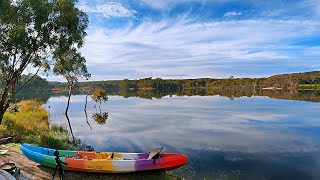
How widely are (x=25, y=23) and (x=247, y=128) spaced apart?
1994 centimetres

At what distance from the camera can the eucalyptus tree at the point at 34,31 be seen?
1273 cm

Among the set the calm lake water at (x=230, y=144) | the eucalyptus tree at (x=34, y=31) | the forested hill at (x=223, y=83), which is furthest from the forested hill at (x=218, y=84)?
the eucalyptus tree at (x=34, y=31)

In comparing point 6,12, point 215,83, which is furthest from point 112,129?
point 215,83

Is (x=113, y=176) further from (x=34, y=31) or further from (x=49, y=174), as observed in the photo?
(x=34, y=31)

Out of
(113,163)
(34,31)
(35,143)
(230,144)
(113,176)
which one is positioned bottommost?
(230,144)

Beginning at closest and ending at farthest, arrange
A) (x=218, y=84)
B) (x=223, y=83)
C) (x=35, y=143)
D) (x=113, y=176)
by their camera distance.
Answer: (x=113, y=176) < (x=35, y=143) < (x=223, y=83) < (x=218, y=84)

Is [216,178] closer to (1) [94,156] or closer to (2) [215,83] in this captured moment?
(1) [94,156]

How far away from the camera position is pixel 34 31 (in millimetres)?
13719

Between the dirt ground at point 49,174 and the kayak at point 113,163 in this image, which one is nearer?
the dirt ground at point 49,174

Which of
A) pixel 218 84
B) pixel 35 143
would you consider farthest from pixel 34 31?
pixel 218 84

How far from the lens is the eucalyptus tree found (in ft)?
41.8

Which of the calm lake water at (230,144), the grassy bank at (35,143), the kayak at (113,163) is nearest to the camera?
the kayak at (113,163)

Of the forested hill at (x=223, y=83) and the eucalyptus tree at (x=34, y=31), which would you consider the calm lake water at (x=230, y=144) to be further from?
the forested hill at (x=223, y=83)

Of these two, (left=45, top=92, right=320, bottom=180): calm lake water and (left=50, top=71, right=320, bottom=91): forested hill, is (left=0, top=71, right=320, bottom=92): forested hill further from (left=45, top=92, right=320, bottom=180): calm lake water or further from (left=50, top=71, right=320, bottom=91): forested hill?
(left=45, top=92, right=320, bottom=180): calm lake water
